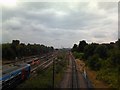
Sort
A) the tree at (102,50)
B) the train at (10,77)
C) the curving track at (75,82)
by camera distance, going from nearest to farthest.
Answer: the train at (10,77) < the curving track at (75,82) < the tree at (102,50)

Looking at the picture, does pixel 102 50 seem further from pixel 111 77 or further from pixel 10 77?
pixel 10 77

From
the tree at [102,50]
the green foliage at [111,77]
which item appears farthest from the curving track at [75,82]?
the tree at [102,50]

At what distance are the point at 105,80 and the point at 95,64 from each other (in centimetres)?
1736

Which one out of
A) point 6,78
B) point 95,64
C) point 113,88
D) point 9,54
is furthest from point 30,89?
point 9,54

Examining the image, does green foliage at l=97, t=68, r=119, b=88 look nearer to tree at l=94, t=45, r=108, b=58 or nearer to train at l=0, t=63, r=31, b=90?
train at l=0, t=63, r=31, b=90

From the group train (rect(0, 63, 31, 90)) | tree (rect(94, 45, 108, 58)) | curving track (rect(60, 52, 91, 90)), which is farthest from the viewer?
tree (rect(94, 45, 108, 58))

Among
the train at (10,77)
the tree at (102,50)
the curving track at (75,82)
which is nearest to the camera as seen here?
the train at (10,77)

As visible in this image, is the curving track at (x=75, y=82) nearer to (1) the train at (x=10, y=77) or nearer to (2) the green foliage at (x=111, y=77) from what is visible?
(2) the green foliage at (x=111, y=77)

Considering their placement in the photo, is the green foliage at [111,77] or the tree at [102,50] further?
the tree at [102,50]

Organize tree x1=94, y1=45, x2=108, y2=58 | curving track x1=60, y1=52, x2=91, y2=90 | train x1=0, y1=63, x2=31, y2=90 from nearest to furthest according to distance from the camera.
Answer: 1. train x1=0, y1=63, x2=31, y2=90
2. curving track x1=60, y1=52, x2=91, y2=90
3. tree x1=94, y1=45, x2=108, y2=58

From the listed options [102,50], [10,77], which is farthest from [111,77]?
[102,50]

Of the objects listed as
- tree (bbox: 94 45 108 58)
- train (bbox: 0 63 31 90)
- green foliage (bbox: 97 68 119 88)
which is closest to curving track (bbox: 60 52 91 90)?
green foliage (bbox: 97 68 119 88)

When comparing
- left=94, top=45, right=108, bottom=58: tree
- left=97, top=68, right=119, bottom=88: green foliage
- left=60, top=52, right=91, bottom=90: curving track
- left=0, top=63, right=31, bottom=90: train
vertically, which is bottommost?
left=60, top=52, right=91, bottom=90: curving track

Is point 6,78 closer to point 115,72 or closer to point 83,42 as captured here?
point 115,72
